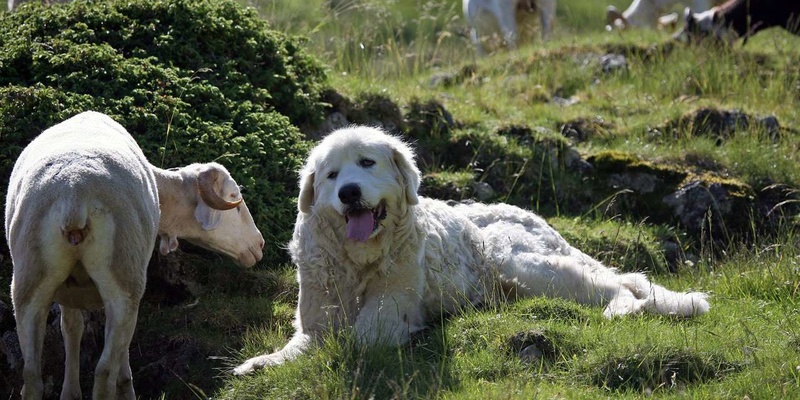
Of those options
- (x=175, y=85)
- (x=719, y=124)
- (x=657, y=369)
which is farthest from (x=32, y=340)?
(x=719, y=124)

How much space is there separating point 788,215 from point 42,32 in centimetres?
726

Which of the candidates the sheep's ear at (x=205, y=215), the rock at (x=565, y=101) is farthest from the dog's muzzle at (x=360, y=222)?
the rock at (x=565, y=101)

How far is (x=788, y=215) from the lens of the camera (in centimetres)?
1046

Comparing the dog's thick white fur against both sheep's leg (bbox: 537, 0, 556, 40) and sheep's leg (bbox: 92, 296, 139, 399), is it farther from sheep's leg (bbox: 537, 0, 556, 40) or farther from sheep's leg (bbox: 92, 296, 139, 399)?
sheep's leg (bbox: 537, 0, 556, 40)

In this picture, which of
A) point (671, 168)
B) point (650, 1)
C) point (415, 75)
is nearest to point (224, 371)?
point (671, 168)

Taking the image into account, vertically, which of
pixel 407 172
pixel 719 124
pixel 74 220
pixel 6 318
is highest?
pixel 74 220

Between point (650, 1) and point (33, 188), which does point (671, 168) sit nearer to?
point (33, 188)

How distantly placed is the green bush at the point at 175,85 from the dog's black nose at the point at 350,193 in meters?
2.17

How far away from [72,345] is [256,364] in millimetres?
1171

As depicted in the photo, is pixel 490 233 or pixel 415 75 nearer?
pixel 490 233

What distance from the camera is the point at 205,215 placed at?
7586 mm

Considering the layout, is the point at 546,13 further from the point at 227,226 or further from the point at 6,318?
the point at 6,318

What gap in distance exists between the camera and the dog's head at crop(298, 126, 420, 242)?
6863 millimetres

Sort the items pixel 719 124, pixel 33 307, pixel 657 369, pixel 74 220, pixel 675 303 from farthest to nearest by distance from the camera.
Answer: pixel 719 124 < pixel 675 303 < pixel 657 369 < pixel 33 307 < pixel 74 220
